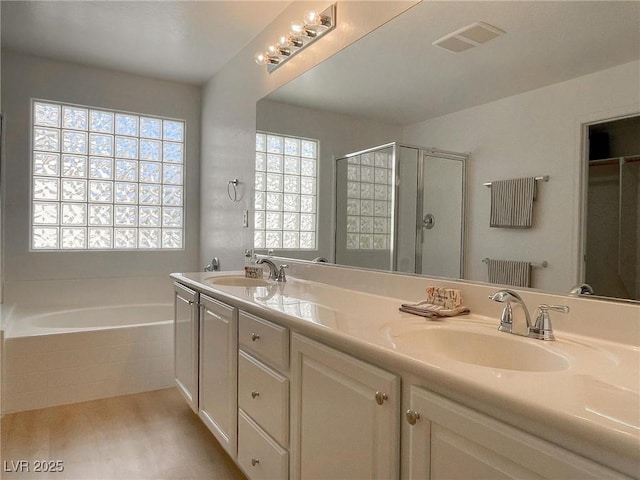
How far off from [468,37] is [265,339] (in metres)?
1.29

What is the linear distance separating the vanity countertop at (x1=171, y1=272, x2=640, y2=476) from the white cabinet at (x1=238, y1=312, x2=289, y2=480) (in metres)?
0.11

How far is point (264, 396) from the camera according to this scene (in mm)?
1542

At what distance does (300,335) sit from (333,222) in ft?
3.10

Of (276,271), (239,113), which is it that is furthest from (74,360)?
(239,113)

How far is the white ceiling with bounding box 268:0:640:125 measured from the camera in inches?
43.3

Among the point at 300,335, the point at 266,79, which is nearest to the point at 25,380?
the point at 300,335

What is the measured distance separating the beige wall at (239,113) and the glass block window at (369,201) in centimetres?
59

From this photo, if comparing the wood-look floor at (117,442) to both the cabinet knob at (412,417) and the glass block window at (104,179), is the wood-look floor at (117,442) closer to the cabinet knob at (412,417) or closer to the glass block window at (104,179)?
the cabinet knob at (412,417)

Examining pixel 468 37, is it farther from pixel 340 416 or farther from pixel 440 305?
pixel 340 416

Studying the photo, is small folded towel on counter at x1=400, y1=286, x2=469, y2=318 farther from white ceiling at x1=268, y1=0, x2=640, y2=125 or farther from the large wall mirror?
white ceiling at x1=268, y1=0, x2=640, y2=125

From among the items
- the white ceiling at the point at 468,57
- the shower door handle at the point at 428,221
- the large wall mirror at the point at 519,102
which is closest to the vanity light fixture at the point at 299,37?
the white ceiling at the point at 468,57

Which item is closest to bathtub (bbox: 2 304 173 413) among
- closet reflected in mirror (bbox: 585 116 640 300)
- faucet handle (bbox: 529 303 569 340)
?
faucet handle (bbox: 529 303 569 340)

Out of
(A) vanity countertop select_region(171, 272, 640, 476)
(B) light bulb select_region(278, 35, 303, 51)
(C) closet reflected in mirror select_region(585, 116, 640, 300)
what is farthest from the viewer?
(B) light bulb select_region(278, 35, 303, 51)

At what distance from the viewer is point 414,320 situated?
132cm
